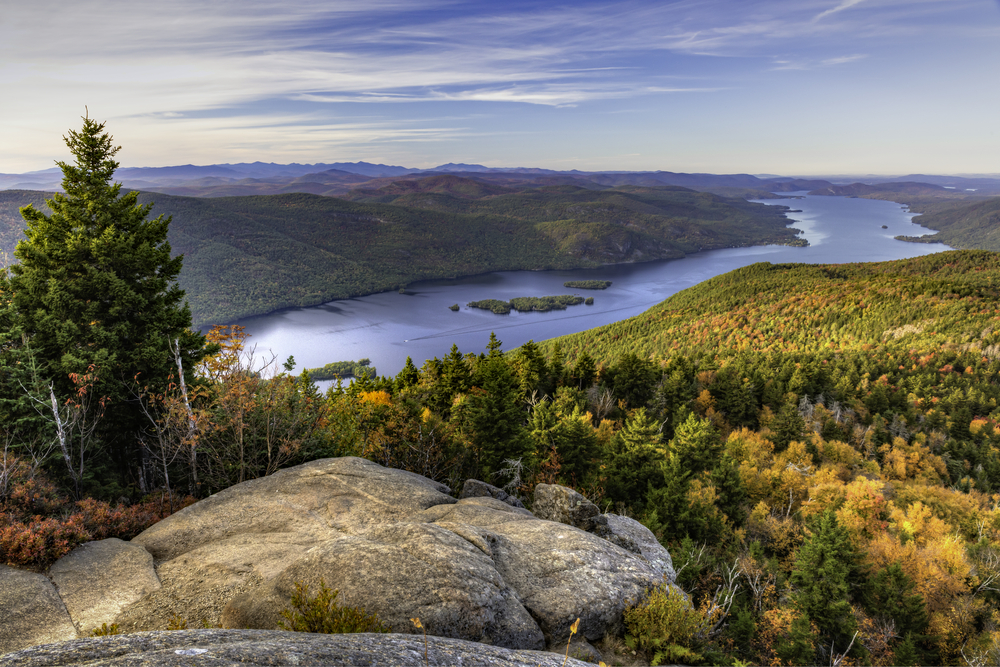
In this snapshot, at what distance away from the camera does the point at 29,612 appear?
9.02m

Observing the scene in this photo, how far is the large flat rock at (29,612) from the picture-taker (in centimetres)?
850

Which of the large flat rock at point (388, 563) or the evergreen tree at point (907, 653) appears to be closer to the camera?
the large flat rock at point (388, 563)

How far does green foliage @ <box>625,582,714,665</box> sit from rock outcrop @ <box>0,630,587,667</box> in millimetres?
5024

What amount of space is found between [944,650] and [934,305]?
11096cm

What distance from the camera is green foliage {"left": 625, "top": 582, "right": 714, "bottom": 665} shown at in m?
10.9

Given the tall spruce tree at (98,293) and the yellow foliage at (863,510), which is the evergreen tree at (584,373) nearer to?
the yellow foliage at (863,510)

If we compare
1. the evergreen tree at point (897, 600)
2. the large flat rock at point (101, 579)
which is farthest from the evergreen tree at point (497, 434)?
the evergreen tree at point (897, 600)

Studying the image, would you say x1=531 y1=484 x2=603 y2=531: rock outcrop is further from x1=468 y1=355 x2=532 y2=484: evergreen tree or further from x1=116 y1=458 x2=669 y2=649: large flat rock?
x1=468 y1=355 x2=532 y2=484: evergreen tree

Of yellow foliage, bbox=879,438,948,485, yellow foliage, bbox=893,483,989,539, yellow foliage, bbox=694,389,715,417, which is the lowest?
yellow foliage, bbox=879,438,948,485

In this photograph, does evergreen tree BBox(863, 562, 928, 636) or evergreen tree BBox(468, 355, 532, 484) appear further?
evergreen tree BBox(468, 355, 532, 484)

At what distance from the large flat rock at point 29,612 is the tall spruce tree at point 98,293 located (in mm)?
10363

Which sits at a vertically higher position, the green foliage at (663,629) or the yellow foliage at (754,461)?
the green foliage at (663,629)

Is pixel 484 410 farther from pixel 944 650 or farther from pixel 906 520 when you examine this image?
pixel 906 520

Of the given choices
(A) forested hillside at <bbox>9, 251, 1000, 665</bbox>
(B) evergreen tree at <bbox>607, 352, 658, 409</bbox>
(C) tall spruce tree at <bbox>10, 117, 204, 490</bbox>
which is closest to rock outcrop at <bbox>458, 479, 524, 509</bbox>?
(A) forested hillside at <bbox>9, 251, 1000, 665</bbox>
